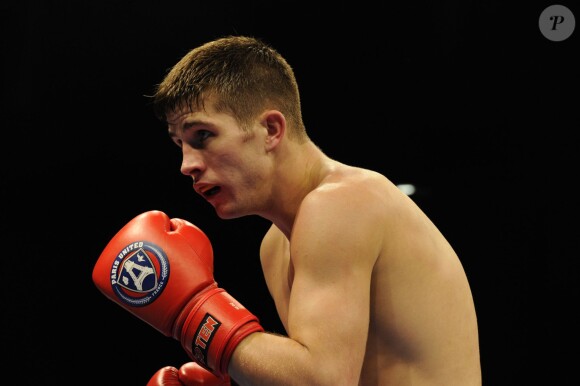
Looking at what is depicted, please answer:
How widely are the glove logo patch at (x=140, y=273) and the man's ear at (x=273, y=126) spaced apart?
1.12ft

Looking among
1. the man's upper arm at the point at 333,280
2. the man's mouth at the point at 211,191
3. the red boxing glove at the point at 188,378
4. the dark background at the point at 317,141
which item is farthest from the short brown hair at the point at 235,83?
the dark background at the point at 317,141

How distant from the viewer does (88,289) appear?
3.20m

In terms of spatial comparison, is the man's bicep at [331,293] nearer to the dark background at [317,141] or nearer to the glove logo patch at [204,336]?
the glove logo patch at [204,336]

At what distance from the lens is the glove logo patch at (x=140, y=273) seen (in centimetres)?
142

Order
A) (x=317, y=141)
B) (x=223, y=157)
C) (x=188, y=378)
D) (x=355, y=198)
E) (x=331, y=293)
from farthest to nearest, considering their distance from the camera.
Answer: (x=317, y=141), (x=188, y=378), (x=223, y=157), (x=355, y=198), (x=331, y=293)

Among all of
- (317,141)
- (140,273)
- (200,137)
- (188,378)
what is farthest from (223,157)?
(317,141)

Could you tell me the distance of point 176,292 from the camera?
1.41m

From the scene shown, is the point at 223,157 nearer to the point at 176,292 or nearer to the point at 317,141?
the point at 176,292

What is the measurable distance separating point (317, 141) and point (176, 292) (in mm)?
2240

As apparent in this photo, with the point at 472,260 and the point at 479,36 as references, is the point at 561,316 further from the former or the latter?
the point at 479,36

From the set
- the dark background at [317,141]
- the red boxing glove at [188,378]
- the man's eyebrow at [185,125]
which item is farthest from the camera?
the dark background at [317,141]

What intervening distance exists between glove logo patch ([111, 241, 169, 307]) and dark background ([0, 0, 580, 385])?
177cm

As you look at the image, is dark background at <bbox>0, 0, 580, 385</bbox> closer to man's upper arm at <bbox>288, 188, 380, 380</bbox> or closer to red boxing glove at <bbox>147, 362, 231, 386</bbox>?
red boxing glove at <bbox>147, 362, 231, 386</bbox>

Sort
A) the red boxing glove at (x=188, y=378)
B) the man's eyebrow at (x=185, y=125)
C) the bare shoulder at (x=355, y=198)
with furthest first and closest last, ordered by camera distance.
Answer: the red boxing glove at (x=188, y=378) → the man's eyebrow at (x=185, y=125) → the bare shoulder at (x=355, y=198)
